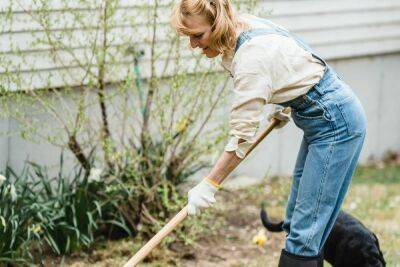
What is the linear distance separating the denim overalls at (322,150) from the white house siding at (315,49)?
6.73ft

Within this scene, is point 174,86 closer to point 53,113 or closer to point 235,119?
point 53,113

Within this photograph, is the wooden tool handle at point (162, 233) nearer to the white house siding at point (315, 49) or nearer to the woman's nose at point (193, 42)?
the woman's nose at point (193, 42)

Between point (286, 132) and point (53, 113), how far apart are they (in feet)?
9.83

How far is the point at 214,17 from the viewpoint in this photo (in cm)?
388

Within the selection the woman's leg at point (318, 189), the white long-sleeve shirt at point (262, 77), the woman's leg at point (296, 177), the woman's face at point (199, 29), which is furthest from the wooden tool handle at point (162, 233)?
the woman's face at point (199, 29)

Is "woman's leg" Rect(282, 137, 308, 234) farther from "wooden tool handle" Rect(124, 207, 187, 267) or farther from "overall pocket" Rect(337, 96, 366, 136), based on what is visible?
"wooden tool handle" Rect(124, 207, 187, 267)

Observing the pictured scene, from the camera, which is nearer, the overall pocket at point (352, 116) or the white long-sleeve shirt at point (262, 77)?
the white long-sleeve shirt at point (262, 77)

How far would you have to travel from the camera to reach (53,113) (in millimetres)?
5879

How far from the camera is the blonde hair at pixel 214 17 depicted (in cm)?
385

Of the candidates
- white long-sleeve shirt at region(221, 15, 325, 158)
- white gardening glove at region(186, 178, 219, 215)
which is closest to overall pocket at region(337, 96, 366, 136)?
white long-sleeve shirt at region(221, 15, 325, 158)

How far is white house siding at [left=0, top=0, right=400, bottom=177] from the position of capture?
589 centimetres

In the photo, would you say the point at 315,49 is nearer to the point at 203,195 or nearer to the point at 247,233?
the point at 247,233

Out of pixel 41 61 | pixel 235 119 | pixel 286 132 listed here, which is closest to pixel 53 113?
pixel 41 61

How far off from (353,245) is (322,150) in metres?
0.84
